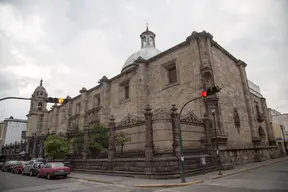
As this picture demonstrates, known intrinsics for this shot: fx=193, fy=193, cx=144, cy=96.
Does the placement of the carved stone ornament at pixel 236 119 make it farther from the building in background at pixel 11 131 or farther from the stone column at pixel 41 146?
the building in background at pixel 11 131

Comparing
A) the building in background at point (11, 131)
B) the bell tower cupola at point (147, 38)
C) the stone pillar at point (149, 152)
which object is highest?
the bell tower cupola at point (147, 38)

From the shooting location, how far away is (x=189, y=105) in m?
17.6

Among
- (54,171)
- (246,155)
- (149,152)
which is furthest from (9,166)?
(246,155)

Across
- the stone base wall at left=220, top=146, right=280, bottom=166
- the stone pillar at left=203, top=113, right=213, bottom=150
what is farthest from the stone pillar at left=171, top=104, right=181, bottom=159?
the stone base wall at left=220, top=146, right=280, bottom=166

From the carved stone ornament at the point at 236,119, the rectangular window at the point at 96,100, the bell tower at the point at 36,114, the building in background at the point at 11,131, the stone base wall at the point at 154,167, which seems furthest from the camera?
the building in background at the point at 11,131

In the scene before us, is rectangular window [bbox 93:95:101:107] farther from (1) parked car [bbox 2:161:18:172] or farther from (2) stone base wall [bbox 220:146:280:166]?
(2) stone base wall [bbox 220:146:280:166]

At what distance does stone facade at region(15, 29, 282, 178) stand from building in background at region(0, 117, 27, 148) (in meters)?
34.9

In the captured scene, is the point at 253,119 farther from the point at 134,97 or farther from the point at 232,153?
the point at 134,97

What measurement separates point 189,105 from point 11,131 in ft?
171

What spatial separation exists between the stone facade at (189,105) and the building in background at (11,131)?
34931mm

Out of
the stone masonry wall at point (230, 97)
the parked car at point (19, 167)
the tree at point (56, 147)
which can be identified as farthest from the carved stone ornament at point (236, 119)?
the parked car at point (19, 167)

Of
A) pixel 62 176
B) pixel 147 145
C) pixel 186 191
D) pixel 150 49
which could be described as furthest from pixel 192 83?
pixel 150 49

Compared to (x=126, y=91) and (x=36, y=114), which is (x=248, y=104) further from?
(x=36, y=114)

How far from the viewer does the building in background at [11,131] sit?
1957 inches
